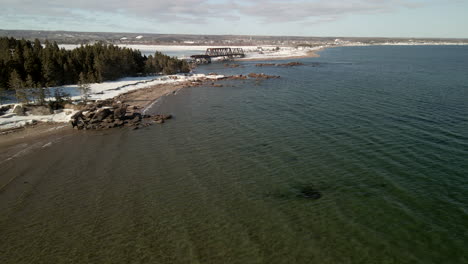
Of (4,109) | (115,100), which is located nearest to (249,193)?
(115,100)

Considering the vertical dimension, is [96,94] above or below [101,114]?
above

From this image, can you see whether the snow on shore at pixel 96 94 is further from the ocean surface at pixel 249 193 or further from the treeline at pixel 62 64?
the ocean surface at pixel 249 193

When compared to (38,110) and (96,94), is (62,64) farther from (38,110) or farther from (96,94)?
(38,110)

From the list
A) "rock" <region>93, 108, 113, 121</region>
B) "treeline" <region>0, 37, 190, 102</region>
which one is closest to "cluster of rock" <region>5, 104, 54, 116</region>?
"treeline" <region>0, 37, 190, 102</region>

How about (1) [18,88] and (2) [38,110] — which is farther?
(1) [18,88]

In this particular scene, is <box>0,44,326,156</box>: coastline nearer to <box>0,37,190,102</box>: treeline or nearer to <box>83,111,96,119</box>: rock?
<box>83,111,96,119</box>: rock

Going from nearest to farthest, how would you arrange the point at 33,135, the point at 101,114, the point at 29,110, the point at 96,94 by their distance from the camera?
1. the point at 33,135
2. the point at 101,114
3. the point at 29,110
4. the point at 96,94

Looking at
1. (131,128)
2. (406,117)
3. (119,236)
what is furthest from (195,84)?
(119,236)
